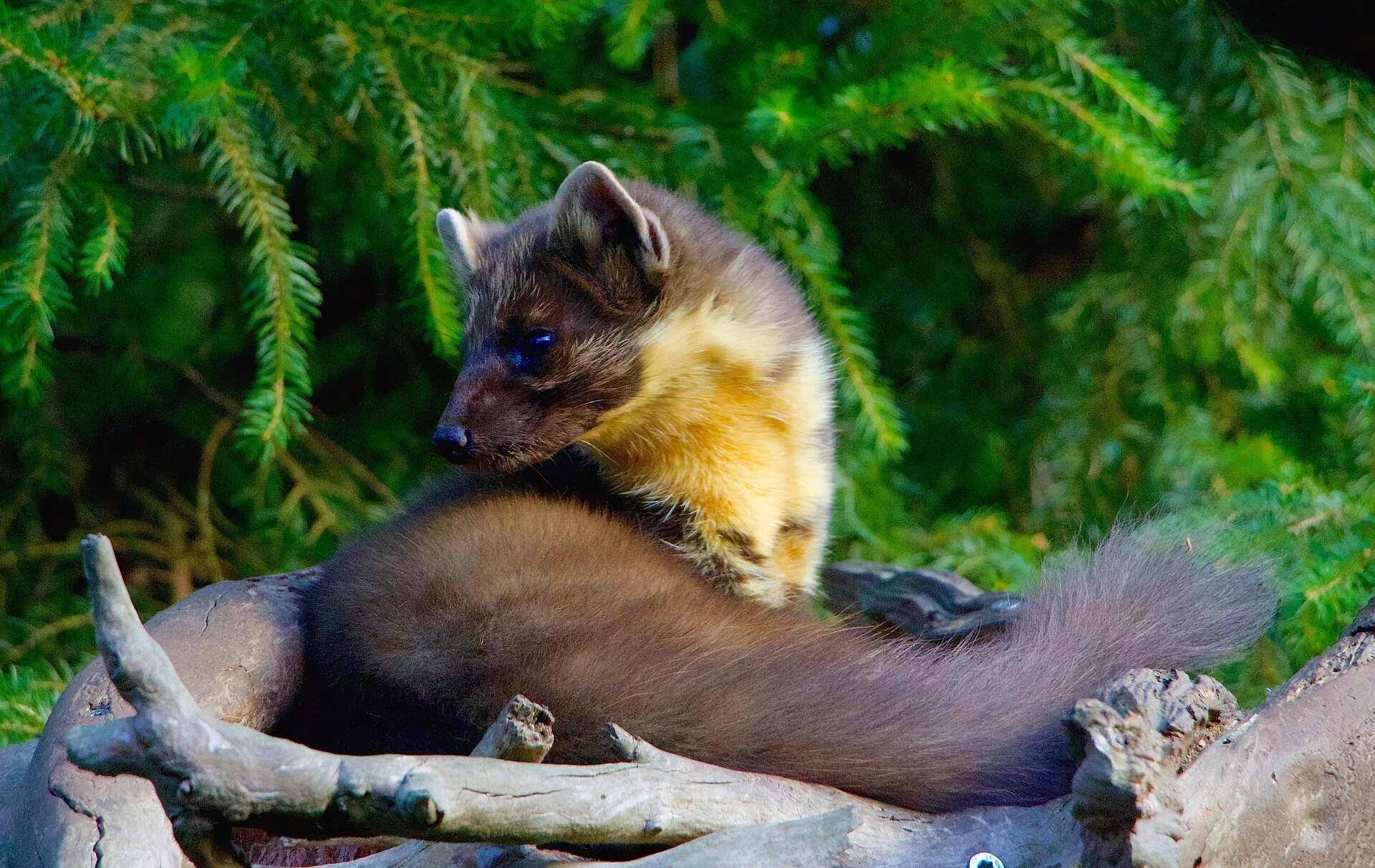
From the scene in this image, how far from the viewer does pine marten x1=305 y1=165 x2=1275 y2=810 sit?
130 centimetres

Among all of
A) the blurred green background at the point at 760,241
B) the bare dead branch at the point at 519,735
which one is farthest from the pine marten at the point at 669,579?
the blurred green background at the point at 760,241

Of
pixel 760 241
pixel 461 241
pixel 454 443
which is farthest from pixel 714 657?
pixel 760 241

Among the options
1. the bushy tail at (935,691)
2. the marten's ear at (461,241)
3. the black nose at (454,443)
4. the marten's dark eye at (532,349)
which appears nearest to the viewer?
the bushy tail at (935,691)

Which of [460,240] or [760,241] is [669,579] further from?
[760,241]

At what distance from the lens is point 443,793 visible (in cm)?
103

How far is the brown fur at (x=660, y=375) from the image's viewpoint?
1749 mm

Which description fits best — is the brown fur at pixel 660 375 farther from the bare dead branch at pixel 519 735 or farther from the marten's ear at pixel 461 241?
the bare dead branch at pixel 519 735

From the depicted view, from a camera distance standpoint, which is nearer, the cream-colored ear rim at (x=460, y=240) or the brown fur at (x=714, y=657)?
the brown fur at (x=714, y=657)

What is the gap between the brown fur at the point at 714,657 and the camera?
129cm

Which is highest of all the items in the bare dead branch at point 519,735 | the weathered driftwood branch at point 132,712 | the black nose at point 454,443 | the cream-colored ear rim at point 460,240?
the cream-colored ear rim at point 460,240

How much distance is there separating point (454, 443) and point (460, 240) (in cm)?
43

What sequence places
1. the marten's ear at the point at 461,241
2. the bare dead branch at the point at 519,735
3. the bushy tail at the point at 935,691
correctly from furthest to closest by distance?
the marten's ear at the point at 461,241, the bushy tail at the point at 935,691, the bare dead branch at the point at 519,735

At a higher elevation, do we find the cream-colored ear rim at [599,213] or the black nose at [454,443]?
the cream-colored ear rim at [599,213]

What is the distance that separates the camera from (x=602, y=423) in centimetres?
178
